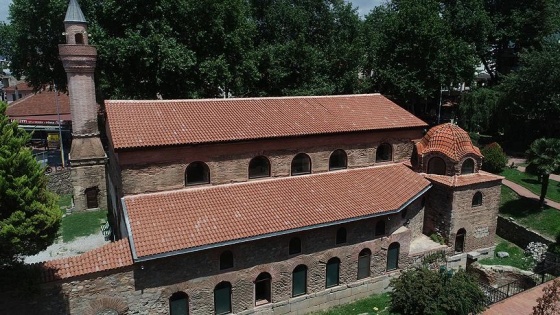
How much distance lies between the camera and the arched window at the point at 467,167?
70.9ft

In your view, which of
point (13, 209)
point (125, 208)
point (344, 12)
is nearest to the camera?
point (13, 209)

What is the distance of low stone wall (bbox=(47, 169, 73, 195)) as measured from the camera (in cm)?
3259

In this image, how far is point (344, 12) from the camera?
37.9 m

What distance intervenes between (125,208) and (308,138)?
29.0ft

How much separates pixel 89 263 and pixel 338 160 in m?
12.3

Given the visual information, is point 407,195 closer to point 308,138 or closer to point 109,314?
point 308,138

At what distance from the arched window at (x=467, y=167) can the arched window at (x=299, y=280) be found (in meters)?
10.1

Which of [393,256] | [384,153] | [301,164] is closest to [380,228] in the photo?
[393,256]

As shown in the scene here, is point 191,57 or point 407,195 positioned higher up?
point 191,57

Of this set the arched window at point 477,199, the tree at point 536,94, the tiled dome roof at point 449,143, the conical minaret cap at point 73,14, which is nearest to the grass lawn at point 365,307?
the arched window at point 477,199

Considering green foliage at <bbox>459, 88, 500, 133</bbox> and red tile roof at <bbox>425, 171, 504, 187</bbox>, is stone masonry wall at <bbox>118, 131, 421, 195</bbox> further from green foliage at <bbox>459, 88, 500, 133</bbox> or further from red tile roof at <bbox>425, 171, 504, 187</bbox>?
green foliage at <bbox>459, 88, 500, 133</bbox>

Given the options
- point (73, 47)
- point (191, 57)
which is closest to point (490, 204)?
point (191, 57)

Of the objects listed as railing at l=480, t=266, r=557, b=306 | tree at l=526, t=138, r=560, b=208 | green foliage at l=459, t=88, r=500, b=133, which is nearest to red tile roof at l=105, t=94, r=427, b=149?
tree at l=526, t=138, r=560, b=208

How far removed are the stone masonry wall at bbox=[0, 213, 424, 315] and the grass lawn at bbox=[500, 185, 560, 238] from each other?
927 cm
